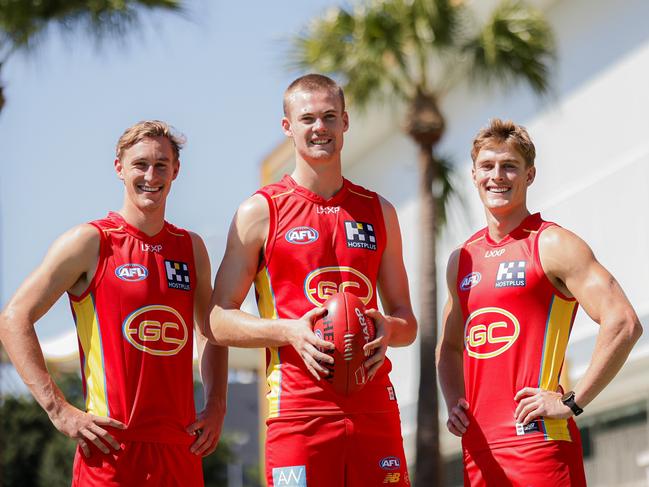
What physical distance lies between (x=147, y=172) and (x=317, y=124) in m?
1.01

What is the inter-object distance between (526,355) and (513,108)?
17795 mm

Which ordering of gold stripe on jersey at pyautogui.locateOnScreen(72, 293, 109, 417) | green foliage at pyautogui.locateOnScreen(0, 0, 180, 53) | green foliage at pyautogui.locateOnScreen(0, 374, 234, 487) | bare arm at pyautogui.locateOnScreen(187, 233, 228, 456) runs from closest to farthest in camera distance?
1. gold stripe on jersey at pyautogui.locateOnScreen(72, 293, 109, 417)
2. bare arm at pyautogui.locateOnScreen(187, 233, 228, 456)
3. green foliage at pyautogui.locateOnScreen(0, 0, 180, 53)
4. green foliage at pyautogui.locateOnScreen(0, 374, 234, 487)

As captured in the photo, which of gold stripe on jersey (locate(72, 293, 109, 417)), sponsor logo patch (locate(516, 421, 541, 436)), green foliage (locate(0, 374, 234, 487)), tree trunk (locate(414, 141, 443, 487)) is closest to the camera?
sponsor logo patch (locate(516, 421, 541, 436))

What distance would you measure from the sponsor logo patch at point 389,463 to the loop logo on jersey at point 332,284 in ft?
2.63

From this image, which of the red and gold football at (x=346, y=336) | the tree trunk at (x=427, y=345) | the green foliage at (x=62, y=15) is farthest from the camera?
the tree trunk at (x=427, y=345)

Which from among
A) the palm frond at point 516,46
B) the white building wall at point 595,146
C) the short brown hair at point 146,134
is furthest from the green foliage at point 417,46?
the short brown hair at point 146,134

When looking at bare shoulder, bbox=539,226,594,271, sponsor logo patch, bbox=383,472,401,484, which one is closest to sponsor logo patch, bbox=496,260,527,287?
bare shoulder, bbox=539,226,594,271

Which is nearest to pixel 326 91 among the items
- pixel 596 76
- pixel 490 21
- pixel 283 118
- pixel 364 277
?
pixel 283 118

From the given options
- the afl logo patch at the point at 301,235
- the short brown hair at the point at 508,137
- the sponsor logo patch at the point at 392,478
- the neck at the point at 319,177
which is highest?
the short brown hair at the point at 508,137

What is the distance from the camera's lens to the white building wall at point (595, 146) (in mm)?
19172

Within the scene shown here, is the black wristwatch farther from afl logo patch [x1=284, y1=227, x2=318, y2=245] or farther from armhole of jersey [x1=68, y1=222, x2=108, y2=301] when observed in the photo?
armhole of jersey [x1=68, y1=222, x2=108, y2=301]

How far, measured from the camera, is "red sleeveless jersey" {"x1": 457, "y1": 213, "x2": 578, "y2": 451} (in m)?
6.26

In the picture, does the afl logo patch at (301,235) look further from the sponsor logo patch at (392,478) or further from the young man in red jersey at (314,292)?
the sponsor logo patch at (392,478)

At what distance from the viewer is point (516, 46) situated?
1880cm
